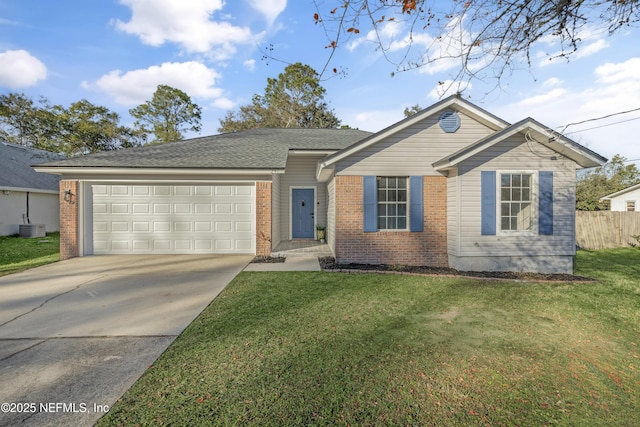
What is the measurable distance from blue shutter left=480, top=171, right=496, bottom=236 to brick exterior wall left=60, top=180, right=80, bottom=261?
11.9 m

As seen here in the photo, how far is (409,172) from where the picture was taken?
8.18m

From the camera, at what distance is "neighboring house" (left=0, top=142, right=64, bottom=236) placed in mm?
14234

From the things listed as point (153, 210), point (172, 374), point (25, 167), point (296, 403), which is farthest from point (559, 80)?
point (25, 167)

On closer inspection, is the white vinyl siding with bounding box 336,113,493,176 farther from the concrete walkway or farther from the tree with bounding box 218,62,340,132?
the tree with bounding box 218,62,340,132

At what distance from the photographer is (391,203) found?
27.3 ft

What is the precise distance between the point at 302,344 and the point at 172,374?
54.6 inches

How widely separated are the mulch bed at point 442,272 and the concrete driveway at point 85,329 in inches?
109

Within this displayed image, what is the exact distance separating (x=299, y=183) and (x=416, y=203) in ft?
17.6

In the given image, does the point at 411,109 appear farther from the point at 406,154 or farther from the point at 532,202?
the point at 532,202

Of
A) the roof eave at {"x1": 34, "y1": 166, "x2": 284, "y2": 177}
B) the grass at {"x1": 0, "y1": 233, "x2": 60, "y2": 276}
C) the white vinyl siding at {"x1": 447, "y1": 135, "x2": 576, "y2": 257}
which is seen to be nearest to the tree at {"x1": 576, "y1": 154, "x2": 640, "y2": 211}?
the white vinyl siding at {"x1": 447, "y1": 135, "x2": 576, "y2": 257}

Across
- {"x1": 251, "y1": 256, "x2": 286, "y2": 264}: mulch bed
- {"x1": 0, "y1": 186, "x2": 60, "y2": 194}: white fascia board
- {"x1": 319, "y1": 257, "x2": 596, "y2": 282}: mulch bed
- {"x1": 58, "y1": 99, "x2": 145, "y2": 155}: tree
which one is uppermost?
{"x1": 58, "y1": 99, "x2": 145, "y2": 155}: tree

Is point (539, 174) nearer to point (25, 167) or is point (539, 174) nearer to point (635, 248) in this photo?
point (635, 248)

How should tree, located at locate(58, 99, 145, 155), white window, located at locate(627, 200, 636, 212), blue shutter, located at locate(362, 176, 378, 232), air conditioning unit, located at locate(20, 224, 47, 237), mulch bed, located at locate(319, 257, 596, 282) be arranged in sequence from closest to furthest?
mulch bed, located at locate(319, 257, 596, 282), blue shutter, located at locate(362, 176, 378, 232), air conditioning unit, located at locate(20, 224, 47, 237), white window, located at locate(627, 200, 636, 212), tree, located at locate(58, 99, 145, 155)

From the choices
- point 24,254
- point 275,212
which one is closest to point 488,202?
point 275,212
